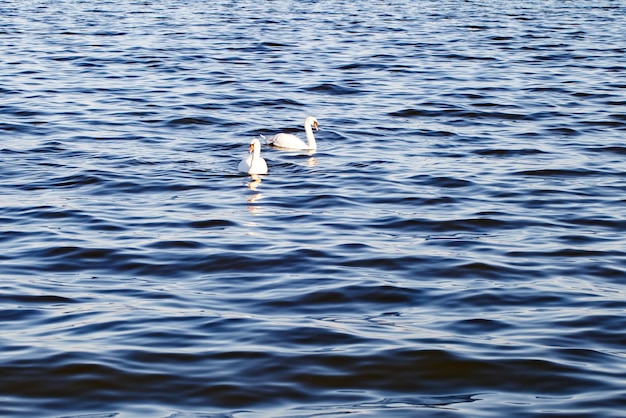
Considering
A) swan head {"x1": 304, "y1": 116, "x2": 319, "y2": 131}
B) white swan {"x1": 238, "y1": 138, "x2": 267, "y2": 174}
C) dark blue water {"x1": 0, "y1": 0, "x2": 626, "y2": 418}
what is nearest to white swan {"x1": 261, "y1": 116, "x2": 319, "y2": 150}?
swan head {"x1": 304, "y1": 116, "x2": 319, "y2": 131}

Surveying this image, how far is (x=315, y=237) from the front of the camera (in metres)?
10.9

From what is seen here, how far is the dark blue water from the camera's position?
714 cm

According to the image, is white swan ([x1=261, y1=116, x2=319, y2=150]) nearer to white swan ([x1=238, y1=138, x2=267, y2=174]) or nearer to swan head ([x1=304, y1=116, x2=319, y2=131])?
swan head ([x1=304, y1=116, x2=319, y2=131])

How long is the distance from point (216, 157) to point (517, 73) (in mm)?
9281

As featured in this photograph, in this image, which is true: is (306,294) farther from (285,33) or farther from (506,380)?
(285,33)

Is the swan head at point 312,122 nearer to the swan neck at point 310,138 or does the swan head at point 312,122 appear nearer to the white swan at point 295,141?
the white swan at point 295,141

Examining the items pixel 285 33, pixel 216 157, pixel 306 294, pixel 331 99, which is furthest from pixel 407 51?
pixel 306 294

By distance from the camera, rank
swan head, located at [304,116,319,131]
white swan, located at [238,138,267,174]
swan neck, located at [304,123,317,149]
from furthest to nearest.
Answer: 1. swan head, located at [304,116,319,131]
2. swan neck, located at [304,123,317,149]
3. white swan, located at [238,138,267,174]

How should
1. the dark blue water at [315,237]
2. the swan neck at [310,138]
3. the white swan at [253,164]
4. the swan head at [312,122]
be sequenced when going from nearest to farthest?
the dark blue water at [315,237] < the white swan at [253,164] < the swan neck at [310,138] < the swan head at [312,122]

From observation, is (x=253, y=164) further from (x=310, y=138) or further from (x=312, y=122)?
(x=312, y=122)

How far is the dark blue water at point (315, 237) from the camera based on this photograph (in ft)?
23.4

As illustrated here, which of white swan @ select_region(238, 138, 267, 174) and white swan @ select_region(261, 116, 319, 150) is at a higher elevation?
white swan @ select_region(238, 138, 267, 174)

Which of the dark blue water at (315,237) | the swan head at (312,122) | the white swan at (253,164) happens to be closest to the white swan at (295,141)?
the swan head at (312,122)

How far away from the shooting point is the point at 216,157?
50.0ft
